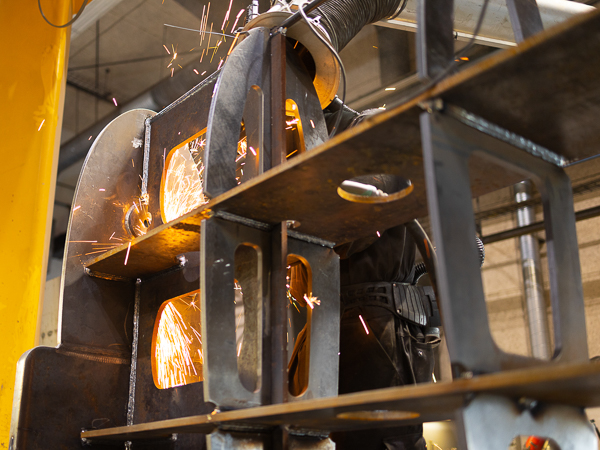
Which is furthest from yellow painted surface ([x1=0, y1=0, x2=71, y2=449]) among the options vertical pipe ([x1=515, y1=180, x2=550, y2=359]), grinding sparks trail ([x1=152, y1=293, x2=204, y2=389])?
vertical pipe ([x1=515, y1=180, x2=550, y2=359])

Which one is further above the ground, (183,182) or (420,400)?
(183,182)

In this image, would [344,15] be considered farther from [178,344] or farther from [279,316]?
[178,344]

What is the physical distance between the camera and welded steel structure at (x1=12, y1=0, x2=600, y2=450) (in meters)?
1.24

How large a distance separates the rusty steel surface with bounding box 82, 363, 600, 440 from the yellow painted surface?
5.54 ft

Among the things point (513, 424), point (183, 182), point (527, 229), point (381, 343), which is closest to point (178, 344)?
point (183, 182)

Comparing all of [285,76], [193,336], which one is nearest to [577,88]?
[285,76]

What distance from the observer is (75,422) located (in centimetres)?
262

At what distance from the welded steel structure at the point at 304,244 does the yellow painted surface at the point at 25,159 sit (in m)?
0.68

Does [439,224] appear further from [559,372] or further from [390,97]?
[390,97]

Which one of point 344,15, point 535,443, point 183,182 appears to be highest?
point 344,15

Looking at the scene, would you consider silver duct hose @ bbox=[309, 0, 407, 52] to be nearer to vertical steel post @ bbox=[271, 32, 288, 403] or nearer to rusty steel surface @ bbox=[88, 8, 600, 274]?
vertical steel post @ bbox=[271, 32, 288, 403]

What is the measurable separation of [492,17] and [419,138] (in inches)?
96.5

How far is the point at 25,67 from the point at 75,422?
2.12 meters

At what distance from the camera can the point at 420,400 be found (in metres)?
1.26
